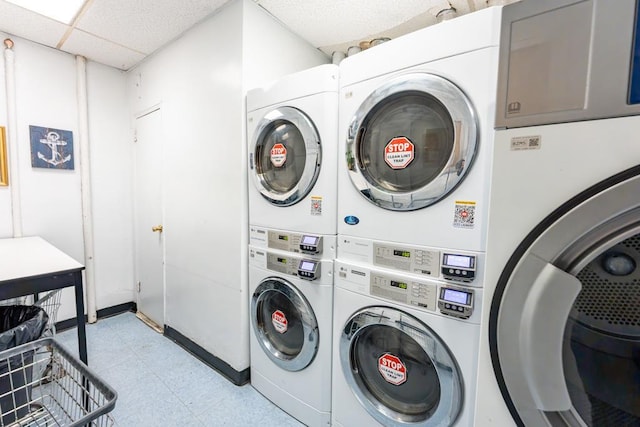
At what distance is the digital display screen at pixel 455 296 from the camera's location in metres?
1.01

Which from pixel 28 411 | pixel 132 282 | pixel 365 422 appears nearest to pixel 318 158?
pixel 365 422

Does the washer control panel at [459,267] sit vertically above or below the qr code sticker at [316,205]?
below

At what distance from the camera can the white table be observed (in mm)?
1319

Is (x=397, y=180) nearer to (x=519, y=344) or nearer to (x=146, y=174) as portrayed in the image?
(x=519, y=344)

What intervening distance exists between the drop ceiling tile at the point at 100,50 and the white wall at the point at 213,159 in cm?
28

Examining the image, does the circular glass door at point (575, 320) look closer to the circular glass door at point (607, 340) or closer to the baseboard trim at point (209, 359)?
the circular glass door at point (607, 340)

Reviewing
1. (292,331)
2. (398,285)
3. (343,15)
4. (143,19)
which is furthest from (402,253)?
(143,19)

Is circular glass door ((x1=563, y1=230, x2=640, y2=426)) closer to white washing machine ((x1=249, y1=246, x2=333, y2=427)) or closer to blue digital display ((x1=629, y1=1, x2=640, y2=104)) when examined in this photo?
blue digital display ((x1=629, y1=1, x2=640, y2=104))

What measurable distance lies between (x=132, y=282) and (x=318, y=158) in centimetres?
291

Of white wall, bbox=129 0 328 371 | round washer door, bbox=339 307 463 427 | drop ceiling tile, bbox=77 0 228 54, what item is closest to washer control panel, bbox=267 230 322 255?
white wall, bbox=129 0 328 371

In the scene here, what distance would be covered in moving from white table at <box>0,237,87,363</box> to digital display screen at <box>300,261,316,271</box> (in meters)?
1.17

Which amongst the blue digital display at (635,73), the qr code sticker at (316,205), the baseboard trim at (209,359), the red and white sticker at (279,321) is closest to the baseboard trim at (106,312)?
the baseboard trim at (209,359)

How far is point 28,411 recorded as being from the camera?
107cm

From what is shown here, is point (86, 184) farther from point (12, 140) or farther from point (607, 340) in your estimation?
point (607, 340)
